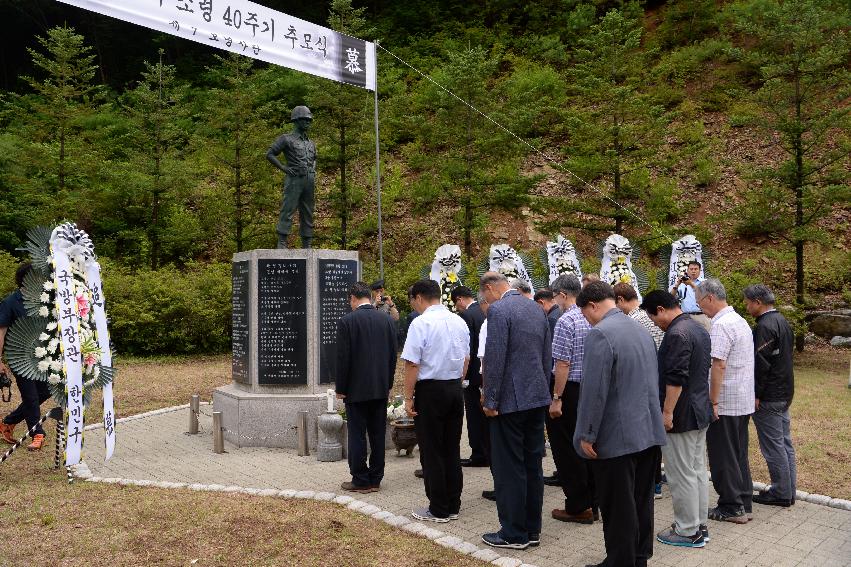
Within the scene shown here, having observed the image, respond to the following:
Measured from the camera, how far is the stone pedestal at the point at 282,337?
7512mm

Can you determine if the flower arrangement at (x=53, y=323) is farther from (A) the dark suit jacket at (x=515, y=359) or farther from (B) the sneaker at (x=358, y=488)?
(A) the dark suit jacket at (x=515, y=359)

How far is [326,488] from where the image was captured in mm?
5926

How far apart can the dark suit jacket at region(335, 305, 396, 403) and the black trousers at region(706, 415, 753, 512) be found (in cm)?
276

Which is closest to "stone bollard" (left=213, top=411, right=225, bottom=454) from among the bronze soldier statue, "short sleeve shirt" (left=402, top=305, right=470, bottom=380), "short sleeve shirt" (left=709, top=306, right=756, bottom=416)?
the bronze soldier statue

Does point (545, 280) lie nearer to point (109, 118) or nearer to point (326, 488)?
point (326, 488)

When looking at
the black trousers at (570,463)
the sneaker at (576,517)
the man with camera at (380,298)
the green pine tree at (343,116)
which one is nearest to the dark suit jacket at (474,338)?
the black trousers at (570,463)

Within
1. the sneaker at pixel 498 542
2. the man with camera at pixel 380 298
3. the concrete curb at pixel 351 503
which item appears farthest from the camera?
the man with camera at pixel 380 298

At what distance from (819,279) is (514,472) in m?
15.5

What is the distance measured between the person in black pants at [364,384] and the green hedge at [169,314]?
35.2 feet

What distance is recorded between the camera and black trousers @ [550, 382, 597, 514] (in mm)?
5152

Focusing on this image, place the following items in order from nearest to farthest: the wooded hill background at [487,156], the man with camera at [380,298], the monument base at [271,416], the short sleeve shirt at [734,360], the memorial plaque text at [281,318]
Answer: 1. the short sleeve shirt at [734,360]
2. the monument base at [271,416]
3. the memorial plaque text at [281,318]
4. the man with camera at [380,298]
5. the wooded hill background at [487,156]

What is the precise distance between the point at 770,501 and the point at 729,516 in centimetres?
65

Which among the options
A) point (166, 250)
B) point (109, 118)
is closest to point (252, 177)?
point (166, 250)

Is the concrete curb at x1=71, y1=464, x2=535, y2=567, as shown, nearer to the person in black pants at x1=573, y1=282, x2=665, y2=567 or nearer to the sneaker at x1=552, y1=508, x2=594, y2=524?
the person in black pants at x1=573, y1=282, x2=665, y2=567
